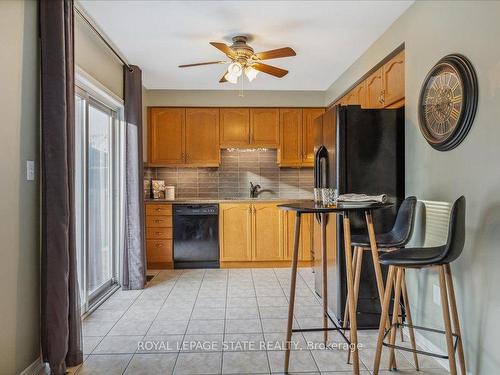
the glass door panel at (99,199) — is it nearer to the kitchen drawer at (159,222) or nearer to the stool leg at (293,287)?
the kitchen drawer at (159,222)

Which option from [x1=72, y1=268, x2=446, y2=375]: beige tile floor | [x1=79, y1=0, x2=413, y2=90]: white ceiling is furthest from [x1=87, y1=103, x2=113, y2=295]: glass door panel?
[x1=79, y1=0, x2=413, y2=90]: white ceiling

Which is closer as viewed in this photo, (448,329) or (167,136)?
(448,329)

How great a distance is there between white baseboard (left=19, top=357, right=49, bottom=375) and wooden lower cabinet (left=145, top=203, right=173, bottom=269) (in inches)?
102

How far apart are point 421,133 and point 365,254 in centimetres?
97

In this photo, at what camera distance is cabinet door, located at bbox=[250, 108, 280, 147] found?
5.15 m

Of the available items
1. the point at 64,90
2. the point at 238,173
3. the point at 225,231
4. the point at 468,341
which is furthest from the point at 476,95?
the point at 238,173

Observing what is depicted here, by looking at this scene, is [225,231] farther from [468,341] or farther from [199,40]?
[468,341]

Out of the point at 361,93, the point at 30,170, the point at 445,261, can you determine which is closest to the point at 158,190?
the point at 361,93

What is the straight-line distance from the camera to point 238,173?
5406 mm

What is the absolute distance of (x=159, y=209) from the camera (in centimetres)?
472

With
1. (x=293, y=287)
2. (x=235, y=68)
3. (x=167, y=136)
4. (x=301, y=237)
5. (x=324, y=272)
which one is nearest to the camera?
(x=293, y=287)

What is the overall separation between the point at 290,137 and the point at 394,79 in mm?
2282

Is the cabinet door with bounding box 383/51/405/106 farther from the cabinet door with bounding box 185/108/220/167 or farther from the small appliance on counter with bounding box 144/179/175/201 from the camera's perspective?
the small appliance on counter with bounding box 144/179/175/201

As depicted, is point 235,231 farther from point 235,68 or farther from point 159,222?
point 235,68
